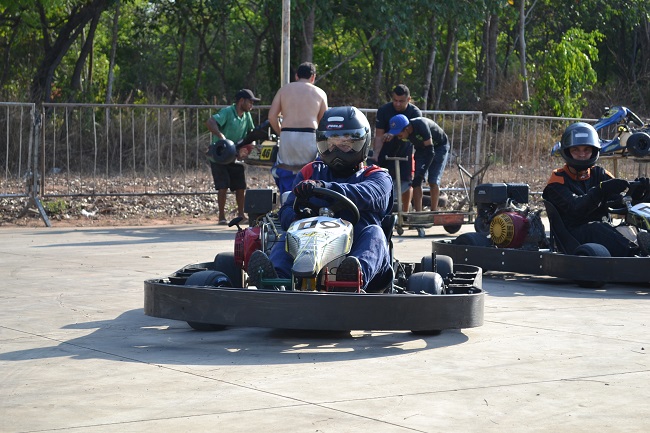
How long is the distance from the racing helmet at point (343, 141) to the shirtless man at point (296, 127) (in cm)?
481

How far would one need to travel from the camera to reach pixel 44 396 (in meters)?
4.64

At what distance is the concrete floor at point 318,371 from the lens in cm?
430

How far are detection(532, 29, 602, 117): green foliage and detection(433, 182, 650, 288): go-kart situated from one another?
16.6 metres

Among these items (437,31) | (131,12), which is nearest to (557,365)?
(437,31)

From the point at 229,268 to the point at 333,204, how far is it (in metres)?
0.92

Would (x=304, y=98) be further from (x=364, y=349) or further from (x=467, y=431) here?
(x=467, y=431)

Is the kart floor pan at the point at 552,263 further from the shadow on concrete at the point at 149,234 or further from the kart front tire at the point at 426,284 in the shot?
the shadow on concrete at the point at 149,234

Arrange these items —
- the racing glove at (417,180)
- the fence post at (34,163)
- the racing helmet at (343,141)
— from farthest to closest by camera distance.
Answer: the fence post at (34,163) → the racing glove at (417,180) → the racing helmet at (343,141)

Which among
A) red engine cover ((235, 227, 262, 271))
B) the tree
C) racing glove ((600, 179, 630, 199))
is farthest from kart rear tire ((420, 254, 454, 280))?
the tree

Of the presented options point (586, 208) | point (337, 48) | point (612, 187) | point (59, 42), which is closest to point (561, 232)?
point (586, 208)

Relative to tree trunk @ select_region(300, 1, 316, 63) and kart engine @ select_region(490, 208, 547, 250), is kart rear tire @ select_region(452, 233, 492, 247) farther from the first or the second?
tree trunk @ select_region(300, 1, 316, 63)

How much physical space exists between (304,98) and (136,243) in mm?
2262

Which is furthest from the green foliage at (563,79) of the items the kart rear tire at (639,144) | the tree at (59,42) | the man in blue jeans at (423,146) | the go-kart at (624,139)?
the man in blue jeans at (423,146)

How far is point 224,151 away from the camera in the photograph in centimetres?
1275
